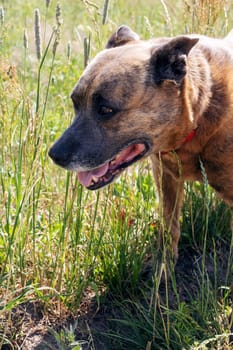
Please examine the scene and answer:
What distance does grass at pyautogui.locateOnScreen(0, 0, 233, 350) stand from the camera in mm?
3393

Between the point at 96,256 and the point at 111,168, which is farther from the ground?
the point at 111,168

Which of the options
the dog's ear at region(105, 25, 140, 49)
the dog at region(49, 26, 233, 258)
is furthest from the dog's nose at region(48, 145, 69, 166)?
the dog's ear at region(105, 25, 140, 49)

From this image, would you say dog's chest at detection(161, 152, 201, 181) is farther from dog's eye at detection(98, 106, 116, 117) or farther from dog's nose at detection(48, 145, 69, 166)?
dog's nose at detection(48, 145, 69, 166)

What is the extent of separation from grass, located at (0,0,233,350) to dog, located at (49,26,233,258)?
204 mm

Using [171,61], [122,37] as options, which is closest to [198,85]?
[171,61]

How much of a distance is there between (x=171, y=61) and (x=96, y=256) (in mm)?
1138

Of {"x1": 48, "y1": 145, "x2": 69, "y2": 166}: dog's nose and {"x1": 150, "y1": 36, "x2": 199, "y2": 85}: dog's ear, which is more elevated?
{"x1": 150, "y1": 36, "x2": 199, "y2": 85}: dog's ear

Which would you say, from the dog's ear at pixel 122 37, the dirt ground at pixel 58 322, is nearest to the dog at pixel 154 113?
the dog's ear at pixel 122 37

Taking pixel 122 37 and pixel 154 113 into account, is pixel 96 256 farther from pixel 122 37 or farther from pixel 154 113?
pixel 122 37

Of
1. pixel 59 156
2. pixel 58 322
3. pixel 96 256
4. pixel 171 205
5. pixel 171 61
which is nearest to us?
pixel 59 156

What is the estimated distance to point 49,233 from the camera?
385cm

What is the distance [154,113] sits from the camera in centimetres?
338

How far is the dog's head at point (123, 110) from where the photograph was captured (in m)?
3.30

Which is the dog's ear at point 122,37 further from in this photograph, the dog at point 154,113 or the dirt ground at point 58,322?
the dirt ground at point 58,322
